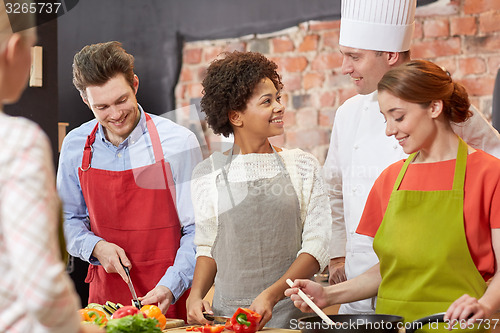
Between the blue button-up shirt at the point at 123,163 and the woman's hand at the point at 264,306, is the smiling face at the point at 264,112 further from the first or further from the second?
the woman's hand at the point at 264,306

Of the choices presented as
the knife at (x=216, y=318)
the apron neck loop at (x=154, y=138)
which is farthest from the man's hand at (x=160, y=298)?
the apron neck loop at (x=154, y=138)

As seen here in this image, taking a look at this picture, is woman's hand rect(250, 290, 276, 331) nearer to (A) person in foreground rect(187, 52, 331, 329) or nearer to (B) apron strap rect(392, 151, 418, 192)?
(A) person in foreground rect(187, 52, 331, 329)

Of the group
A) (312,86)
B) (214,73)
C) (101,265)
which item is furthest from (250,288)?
(312,86)

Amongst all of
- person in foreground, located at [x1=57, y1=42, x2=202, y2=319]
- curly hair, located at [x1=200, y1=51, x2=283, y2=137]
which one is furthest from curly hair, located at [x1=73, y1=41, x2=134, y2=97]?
curly hair, located at [x1=200, y1=51, x2=283, y2=137]

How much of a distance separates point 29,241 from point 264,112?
132 centimetres

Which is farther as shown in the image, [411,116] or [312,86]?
[312,86]

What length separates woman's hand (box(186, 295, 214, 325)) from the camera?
1722mm

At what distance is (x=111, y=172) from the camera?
2199mm

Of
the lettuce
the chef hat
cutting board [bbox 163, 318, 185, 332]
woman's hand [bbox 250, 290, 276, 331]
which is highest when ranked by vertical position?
the chef hat

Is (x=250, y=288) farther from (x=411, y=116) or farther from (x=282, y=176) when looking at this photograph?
(x=411, y=116)

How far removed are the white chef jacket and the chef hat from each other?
18cm

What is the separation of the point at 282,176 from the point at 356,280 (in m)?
0.46

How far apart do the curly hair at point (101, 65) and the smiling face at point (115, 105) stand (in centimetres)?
2

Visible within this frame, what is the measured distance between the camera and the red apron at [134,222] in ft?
7.04
